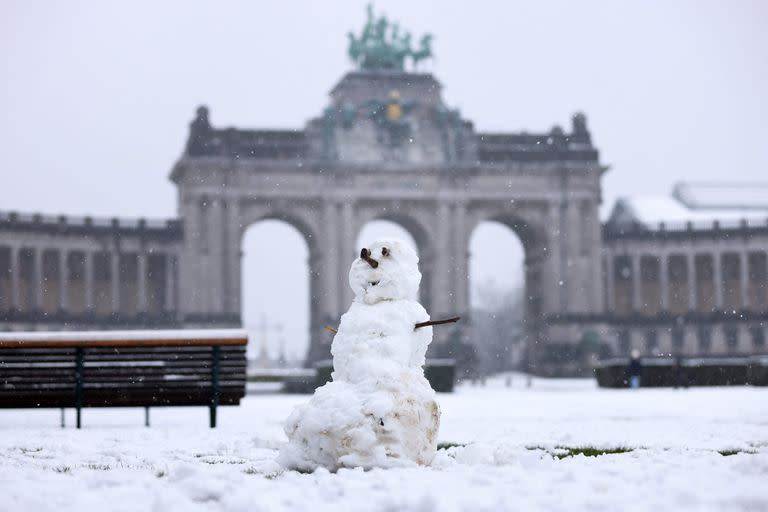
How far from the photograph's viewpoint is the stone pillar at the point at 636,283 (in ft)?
276

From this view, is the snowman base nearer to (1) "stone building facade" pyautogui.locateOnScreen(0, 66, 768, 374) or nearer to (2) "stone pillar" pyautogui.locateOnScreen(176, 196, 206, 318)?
(1) "stone building facade" pyautogui.locateOnScreen(0, 66, 768, 374)

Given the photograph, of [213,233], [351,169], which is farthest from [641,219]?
[213,233]

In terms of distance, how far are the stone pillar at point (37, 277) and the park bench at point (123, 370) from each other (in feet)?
198

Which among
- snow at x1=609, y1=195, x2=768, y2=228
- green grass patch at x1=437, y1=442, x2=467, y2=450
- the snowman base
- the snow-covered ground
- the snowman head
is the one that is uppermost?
snow at x1=609, y1=195, x2=768, y2=228

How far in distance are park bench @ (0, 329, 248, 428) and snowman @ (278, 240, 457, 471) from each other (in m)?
6.51

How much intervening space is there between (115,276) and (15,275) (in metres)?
6.03

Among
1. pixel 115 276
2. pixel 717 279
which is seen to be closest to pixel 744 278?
pixel 717 279

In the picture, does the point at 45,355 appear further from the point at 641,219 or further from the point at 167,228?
the point at 641,219

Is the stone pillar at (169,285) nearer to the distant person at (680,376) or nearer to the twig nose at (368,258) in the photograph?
the distant person at (680,376)

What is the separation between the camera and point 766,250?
8550 centimetres

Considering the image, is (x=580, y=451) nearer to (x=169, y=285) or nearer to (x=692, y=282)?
(x=169, y=285)

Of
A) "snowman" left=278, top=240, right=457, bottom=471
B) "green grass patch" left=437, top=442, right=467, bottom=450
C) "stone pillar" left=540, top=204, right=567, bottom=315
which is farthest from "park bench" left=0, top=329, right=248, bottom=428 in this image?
"stone pillar" left=540, top=204, right=567, bottom=315

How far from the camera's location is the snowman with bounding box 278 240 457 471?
9484 millimetres

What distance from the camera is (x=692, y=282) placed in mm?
85125
